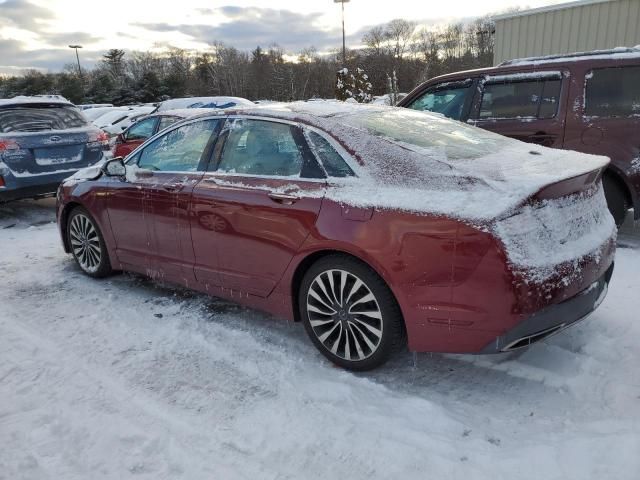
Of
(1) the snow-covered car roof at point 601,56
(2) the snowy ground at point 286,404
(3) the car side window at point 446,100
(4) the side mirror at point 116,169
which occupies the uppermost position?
(1) the snow-covered car roof at point 601,56

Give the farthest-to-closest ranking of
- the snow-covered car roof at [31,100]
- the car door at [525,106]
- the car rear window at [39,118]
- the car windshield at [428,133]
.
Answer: the snow-covered car roof at [31,100], the car rear window at [39,118], the car door at [525,106], the car windshield at [428,133]

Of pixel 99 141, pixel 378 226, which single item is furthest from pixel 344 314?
pixel 99 141

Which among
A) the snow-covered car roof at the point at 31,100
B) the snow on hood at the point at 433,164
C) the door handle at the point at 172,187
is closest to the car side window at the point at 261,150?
the snow on hood at the point at 433,164

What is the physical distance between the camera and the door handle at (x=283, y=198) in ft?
10.7

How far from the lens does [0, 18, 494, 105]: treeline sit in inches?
2315

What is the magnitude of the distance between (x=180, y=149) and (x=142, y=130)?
20.6ft

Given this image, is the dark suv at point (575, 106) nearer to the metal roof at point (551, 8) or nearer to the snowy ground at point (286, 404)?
the snowy ground at point (286, 404)

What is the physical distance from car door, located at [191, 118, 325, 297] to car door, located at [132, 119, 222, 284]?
0.13m

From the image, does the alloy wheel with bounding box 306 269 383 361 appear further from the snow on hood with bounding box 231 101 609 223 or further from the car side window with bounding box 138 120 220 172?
the car side window with bounding box 138 120 220 172

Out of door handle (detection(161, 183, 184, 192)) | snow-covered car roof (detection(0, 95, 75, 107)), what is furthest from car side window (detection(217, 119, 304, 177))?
snow-covered car roof (detection(0, 95, 75, 107))

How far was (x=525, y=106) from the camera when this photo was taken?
222 inches

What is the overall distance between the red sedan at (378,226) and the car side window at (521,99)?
78.1 inches

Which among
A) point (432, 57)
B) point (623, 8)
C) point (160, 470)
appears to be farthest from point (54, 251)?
point (432, 57)

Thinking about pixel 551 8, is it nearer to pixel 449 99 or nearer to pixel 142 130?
pixel 449 99
